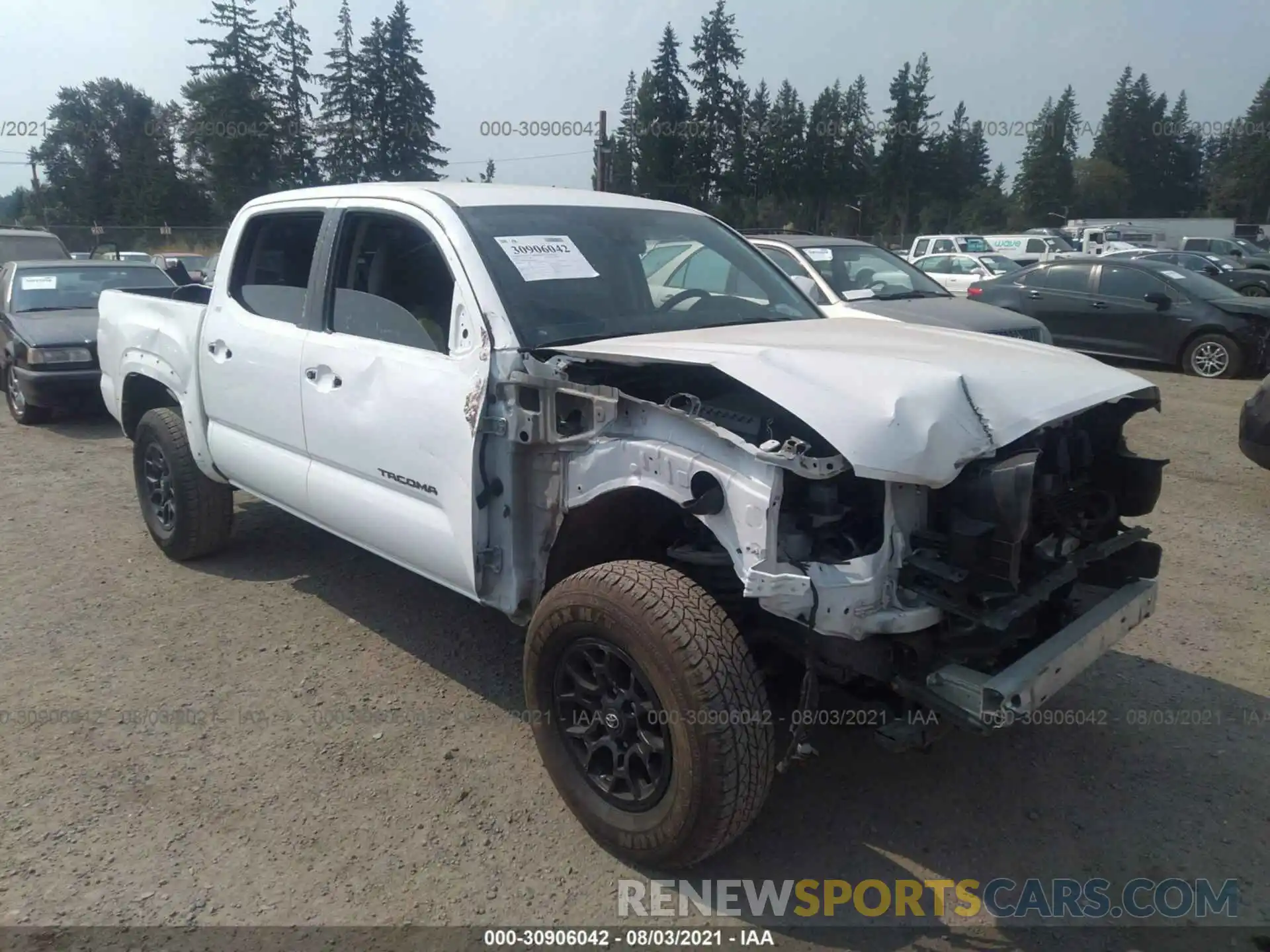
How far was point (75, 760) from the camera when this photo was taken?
11.5 ft

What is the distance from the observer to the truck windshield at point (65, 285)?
10117mm

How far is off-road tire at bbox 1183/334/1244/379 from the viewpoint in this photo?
38.3 feet

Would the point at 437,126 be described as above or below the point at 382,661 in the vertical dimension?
above

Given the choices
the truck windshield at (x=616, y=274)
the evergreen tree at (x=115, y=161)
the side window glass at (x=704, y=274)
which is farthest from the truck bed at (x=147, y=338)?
the evergreen tree at (x=115, y=161)

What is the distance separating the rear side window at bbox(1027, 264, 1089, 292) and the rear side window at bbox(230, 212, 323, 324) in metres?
11.3

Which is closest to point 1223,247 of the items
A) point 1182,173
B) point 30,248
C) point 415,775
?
point 30,248

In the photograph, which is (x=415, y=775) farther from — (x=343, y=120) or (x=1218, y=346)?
(x=343, y=120)

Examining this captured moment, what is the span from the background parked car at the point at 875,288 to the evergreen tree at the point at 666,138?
38.5 metres

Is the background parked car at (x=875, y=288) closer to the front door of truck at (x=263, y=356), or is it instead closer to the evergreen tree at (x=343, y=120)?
the front door of truck at (x=263, y=356)

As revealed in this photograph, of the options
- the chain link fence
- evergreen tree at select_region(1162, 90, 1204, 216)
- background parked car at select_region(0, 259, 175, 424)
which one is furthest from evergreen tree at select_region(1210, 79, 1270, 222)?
background parked car at select_region(0, 259, 175, 424)

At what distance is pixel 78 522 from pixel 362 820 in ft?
14.2

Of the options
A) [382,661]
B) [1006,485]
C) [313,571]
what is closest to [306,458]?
[382,661]

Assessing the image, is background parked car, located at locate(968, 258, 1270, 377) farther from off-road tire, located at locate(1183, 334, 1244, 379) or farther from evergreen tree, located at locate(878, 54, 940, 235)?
evergreen tree, located at locate(878, 54, 940, 235)

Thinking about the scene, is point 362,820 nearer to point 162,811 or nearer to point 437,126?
point 162,811
